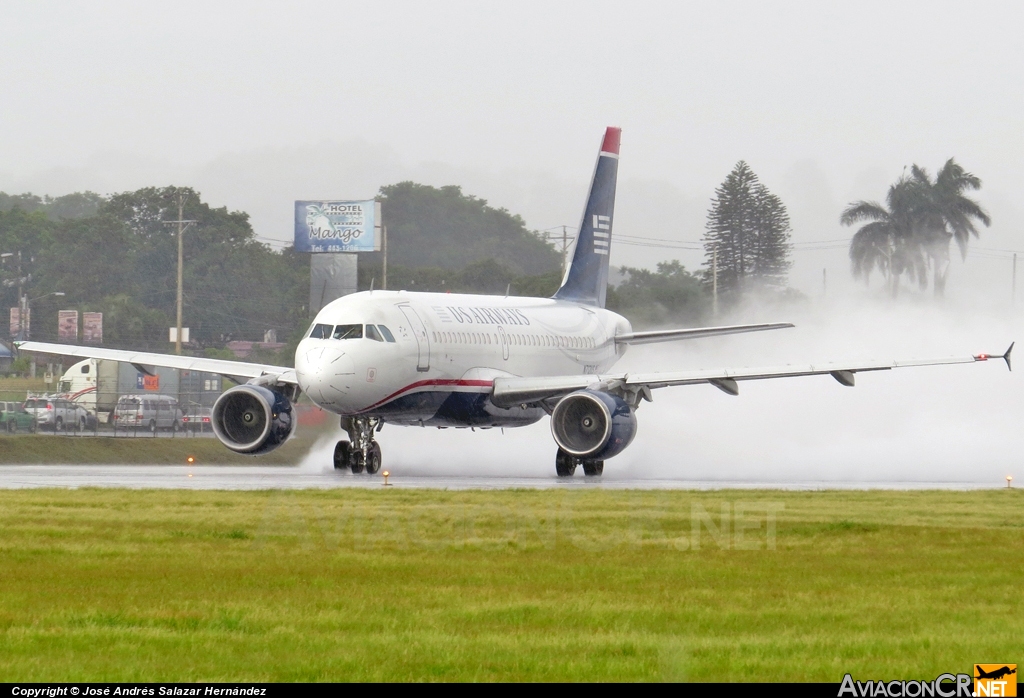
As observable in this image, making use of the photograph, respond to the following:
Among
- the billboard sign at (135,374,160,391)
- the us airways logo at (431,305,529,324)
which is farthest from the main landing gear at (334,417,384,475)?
the billboard sign at (135,374,160,391)

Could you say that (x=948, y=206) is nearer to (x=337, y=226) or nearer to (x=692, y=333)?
(x=337, y=226)

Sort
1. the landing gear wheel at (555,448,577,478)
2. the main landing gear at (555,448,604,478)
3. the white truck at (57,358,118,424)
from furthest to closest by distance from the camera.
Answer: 1. the white truck at (57,358,118,424)
2. the landing gear wheel at (555,448,577,478)
3. the main landing gear at (555,448,604,478)

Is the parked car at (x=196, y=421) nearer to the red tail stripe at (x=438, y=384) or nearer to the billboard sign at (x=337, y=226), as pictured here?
the red tail stripe at (x=438, y=384)

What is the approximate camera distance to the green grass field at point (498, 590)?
1019cm

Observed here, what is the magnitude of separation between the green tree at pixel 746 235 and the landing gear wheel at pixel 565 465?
6956cm

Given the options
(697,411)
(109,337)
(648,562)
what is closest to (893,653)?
(648,562)

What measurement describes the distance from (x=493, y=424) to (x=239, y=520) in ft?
61.4

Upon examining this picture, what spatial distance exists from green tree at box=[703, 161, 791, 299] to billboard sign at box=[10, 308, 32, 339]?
4371 cm

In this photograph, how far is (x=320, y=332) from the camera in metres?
34.3

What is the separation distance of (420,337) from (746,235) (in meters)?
80.0

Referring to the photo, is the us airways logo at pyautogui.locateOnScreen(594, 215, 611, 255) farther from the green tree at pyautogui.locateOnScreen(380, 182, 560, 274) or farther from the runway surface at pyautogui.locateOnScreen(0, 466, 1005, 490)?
the green tree at pyautogui.locateOnScreen(380, 182, 560, 274)

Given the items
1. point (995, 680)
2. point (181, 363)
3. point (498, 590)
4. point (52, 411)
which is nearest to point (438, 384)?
point (181, 363)

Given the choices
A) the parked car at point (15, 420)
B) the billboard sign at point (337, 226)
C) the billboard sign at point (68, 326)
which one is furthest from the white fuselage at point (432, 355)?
the billboard sign at point (68, 326)

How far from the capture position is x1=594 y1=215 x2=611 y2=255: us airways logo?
4709 centimetres
